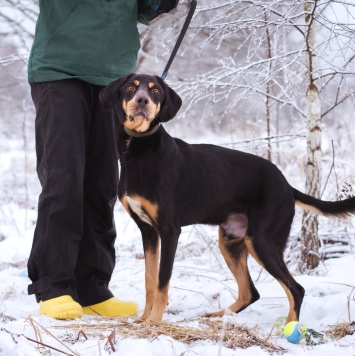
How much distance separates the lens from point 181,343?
98.8 inches

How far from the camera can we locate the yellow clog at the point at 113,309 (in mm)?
3629

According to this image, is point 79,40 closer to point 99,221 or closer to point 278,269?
point 99,221

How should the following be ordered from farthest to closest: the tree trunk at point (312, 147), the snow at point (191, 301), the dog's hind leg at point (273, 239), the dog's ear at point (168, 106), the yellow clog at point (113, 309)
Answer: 1. the tree trunk at point (312, 147)
2. the yellow clog at point (113, 309)
3. the dog's hind leg at point (273, 239)
4. the dog's ear at point (168, 106)
5. the snow at point (191, 301)

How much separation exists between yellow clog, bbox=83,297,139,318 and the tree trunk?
4.80 ft

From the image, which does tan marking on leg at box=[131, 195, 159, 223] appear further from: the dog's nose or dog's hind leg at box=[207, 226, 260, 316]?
dog's hind leg at box=[207, 226, 260, 316]

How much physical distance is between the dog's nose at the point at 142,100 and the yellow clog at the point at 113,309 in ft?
4.15

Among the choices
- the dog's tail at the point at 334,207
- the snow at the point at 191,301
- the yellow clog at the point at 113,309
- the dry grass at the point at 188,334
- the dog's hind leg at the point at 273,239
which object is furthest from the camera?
the yellow clog at the point at 113,309

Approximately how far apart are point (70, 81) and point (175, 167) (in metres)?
0.77

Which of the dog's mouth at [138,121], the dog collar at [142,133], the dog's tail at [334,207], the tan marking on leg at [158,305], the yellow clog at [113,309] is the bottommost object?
the yellow clog at [113,309]

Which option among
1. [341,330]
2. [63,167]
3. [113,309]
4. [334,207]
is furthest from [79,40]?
[341,330]

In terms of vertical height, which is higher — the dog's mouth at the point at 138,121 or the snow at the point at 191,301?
the dog's mouth at the point at 138,121

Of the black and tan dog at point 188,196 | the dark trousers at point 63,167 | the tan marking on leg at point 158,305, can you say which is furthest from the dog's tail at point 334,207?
the dark trousers at point 63,167

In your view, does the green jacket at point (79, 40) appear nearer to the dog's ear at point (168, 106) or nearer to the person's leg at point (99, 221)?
the person's leg at point (99, 221)

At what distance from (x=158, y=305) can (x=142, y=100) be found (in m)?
1.05
